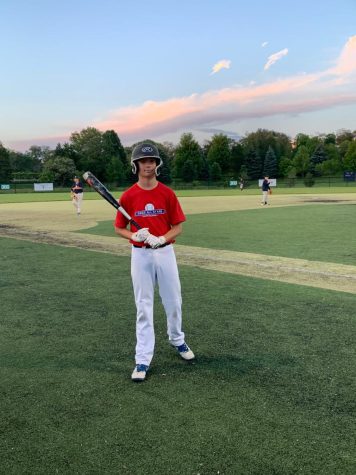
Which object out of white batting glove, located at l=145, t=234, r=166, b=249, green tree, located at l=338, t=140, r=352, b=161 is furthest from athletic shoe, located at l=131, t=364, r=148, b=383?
green tree, located at l=338, t=140, r=352, b=161

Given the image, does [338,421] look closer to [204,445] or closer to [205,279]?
[204,445]

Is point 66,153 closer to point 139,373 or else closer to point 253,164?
point 253,164

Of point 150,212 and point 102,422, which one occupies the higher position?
point 150,212

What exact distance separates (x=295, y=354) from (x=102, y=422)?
7.08 feet

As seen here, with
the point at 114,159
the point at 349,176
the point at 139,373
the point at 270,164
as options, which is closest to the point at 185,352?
the point at 139,373

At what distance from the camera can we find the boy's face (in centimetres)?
407

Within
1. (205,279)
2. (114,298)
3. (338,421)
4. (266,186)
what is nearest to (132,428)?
(338,421)

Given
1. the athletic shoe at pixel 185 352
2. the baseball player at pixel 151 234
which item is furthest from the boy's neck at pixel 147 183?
the athletic shoe at pixel 185 352

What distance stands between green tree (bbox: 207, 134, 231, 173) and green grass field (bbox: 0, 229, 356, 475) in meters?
99.8

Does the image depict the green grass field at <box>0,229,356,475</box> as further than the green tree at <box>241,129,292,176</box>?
No

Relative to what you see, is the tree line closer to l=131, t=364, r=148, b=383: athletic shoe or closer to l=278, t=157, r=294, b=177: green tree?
l=278, t=157, r=294, b=177: green tree

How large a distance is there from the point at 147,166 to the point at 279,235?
10.4 metres

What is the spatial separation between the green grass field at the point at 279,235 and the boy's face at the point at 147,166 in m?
6.49

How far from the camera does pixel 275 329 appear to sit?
5.36 meters
